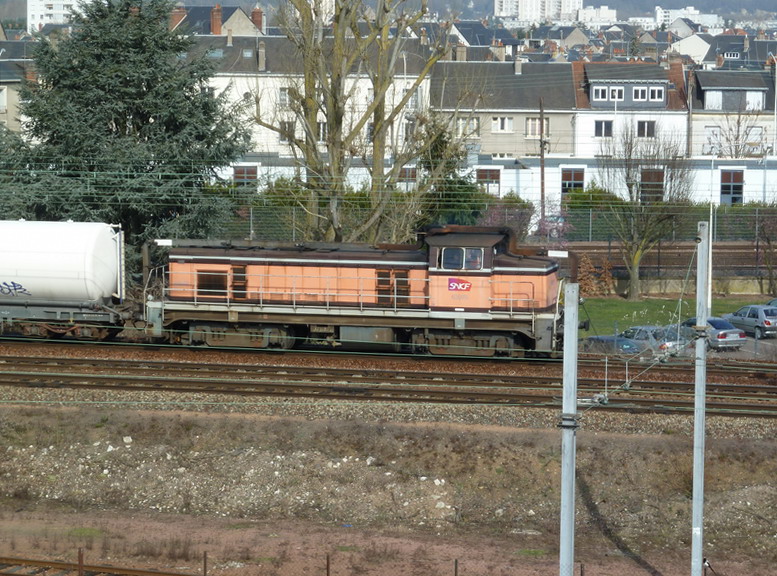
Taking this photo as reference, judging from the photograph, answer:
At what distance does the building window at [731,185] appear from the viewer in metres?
57.4

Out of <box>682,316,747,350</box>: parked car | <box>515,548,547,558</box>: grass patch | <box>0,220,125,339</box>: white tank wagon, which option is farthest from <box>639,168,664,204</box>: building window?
<box>515,548,547,558</box>: grass patch

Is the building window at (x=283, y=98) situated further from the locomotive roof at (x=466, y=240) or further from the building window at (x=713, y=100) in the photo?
the building window at (x=713, y=100)

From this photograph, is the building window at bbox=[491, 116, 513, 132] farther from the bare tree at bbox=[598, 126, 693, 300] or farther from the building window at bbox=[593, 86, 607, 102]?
the bare tree at bbox=[598, 126, 693, 300]

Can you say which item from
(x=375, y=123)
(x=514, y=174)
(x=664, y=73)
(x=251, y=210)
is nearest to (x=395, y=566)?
(x=375, y=123)

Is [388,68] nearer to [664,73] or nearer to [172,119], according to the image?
[172,119]

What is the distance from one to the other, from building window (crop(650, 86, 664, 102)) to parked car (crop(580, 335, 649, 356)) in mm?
49218

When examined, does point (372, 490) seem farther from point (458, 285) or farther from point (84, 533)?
point (458, 285)

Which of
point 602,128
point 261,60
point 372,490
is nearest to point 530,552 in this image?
point 372,490

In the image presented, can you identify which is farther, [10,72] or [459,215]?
[10,72]

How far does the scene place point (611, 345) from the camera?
29.4 metres

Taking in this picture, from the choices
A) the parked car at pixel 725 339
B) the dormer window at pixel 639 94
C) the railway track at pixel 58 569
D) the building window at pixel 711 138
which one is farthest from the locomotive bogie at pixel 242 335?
the building window at pixel 711 138

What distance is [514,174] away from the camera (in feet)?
193

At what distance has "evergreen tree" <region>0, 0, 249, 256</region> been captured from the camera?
33.1 m

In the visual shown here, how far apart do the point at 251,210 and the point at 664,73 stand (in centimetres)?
4226
